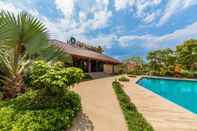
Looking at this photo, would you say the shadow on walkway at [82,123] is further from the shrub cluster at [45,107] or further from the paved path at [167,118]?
the paved path at [167,118]

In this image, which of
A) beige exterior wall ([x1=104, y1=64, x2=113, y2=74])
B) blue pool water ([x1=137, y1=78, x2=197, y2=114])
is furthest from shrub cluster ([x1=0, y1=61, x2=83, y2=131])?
beige exterior wall ([x1=104, y1=64, x2=113, y2=74])

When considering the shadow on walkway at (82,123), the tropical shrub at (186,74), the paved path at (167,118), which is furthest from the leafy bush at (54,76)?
the tropical shrub at (186,74)

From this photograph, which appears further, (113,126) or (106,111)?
(106,111)

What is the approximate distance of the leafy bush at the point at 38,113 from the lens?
14.1ft

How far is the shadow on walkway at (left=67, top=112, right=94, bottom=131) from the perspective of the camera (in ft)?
16.7

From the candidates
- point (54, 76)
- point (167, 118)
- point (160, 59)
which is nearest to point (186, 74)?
point (160, 59)

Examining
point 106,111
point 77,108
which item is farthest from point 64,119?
point 106,111

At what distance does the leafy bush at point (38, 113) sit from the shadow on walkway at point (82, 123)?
222 millimetres

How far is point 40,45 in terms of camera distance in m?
6.23

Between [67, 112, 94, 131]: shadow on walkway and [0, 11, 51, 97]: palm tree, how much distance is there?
263cm

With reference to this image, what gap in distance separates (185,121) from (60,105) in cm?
425

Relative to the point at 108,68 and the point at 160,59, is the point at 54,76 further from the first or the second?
the point at 160,59

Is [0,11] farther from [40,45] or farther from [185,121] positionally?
[185,121]

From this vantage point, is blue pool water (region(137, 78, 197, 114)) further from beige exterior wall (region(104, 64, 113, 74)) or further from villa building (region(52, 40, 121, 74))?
beige exterior wall (region(104, 64, 113, 74))
